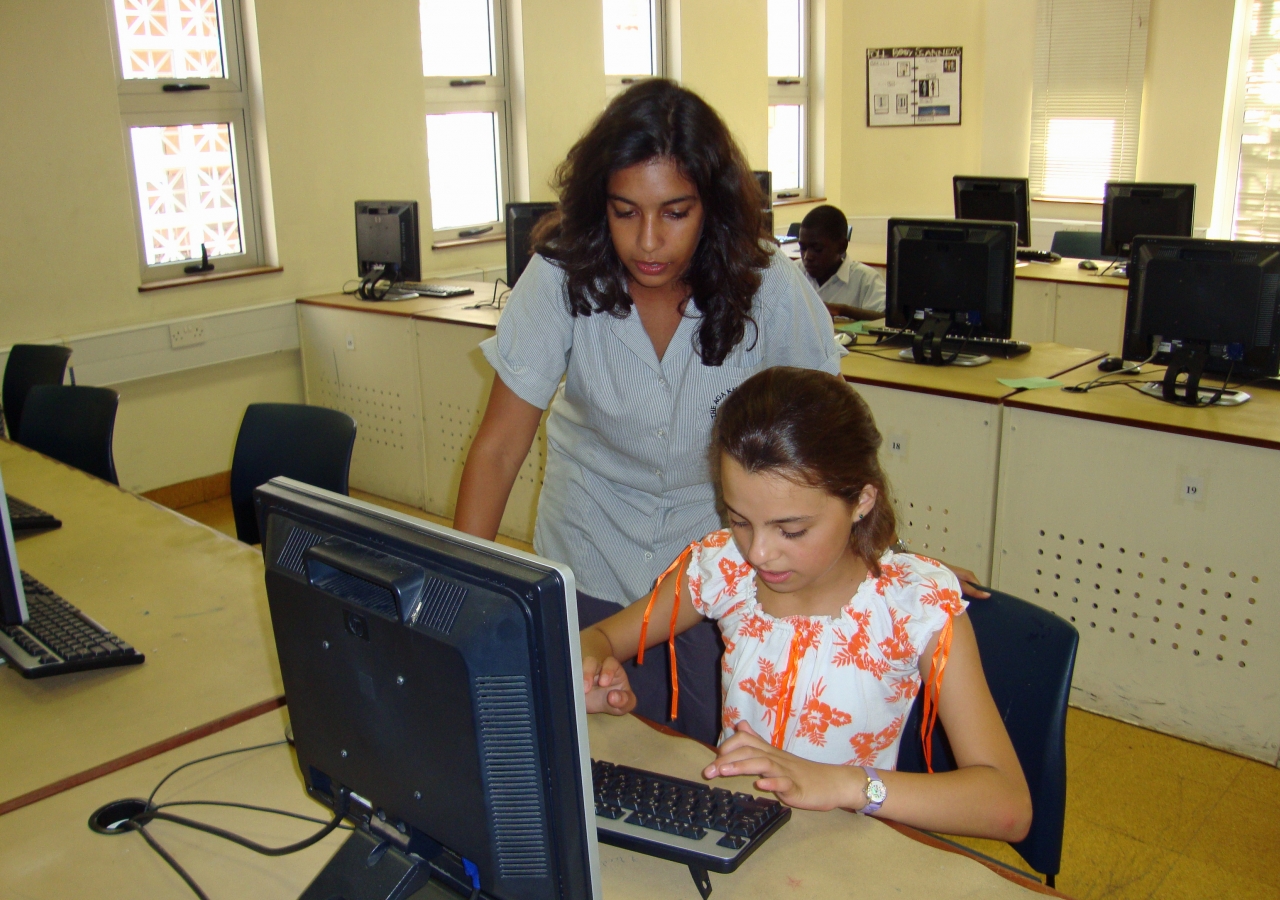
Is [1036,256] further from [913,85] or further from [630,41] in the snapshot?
[630,41]

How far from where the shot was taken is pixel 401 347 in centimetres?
439

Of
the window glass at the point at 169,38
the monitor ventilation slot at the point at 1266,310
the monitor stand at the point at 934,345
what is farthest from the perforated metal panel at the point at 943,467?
the window glass at the point at 169,38

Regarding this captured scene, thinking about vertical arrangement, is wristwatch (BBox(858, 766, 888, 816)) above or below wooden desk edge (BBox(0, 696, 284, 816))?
above

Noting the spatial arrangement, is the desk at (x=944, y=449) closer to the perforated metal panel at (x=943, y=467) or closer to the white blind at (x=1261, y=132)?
the perforated metal panel at (x=943, y=467)

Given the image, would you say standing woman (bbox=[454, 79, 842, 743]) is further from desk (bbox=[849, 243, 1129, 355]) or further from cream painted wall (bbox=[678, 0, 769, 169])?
cream painted wall (bbox=[678, 0, 769, 169])

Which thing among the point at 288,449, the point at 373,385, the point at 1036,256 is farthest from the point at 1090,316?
the point at 288,449

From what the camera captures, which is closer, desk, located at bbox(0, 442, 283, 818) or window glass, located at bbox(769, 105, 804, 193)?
desk, located at bbox(0, 442, 283, 818)

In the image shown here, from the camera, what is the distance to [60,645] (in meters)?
1.65

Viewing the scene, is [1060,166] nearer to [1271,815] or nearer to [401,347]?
[401,347]

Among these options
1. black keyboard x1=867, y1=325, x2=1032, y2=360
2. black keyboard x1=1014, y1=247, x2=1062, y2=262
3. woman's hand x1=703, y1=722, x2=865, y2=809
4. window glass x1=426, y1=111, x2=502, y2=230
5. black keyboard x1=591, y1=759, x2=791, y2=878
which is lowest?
black keyboard x1=591, y1=759, x2=791, y2=878

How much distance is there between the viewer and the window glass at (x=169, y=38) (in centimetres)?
434

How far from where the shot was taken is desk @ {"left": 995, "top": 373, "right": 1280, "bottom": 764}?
8.43 ft

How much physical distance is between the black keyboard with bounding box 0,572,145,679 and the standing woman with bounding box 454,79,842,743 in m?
0.59

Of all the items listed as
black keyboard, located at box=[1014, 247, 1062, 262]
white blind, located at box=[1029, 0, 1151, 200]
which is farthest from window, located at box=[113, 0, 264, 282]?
white blind, located at box=[1029, 0, 1151, 200]
